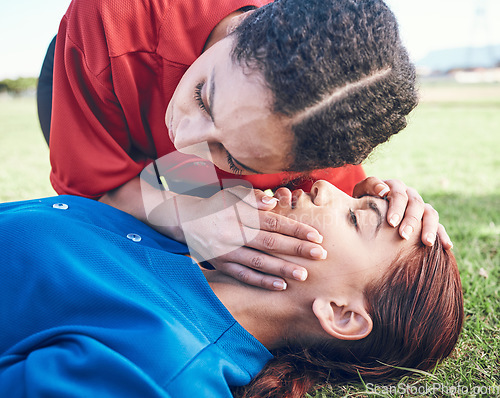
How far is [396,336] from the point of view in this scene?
164 cm

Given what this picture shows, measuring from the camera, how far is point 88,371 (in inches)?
46.7

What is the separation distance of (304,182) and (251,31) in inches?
36.9

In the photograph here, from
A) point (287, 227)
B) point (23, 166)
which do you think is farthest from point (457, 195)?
point (23, 166)

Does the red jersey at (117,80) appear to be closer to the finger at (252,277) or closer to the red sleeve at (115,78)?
the red sleeve at (115,78)

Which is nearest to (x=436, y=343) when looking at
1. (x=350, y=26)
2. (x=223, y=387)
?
(x=223, y=387)

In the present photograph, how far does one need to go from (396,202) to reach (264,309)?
66cm

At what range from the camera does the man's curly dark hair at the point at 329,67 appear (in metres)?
1.31

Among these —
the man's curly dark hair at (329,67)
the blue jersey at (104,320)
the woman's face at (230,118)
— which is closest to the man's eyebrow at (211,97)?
the woman's face at (230,118)

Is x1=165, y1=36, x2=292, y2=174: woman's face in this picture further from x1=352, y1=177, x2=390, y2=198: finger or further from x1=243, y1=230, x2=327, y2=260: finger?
x1=352, y1=177, x2=390, y2=198: finger

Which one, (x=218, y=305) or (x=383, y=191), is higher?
(x=383, y=191)

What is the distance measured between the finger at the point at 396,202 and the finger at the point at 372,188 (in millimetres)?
31

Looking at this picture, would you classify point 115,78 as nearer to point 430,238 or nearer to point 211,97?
point 211,97

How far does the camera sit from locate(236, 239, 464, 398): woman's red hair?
1631mm

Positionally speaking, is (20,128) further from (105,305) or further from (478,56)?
(478,56)
